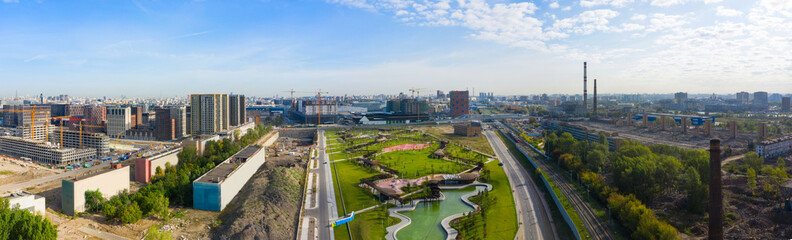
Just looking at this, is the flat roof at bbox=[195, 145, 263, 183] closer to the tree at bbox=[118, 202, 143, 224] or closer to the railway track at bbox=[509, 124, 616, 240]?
the tree at bbox=[118, 202, 143, 224]

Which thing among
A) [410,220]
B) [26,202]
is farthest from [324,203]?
[26,202]

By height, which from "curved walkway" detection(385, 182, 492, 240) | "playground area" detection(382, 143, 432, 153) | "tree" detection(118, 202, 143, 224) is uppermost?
"playground area" detection(382, 143, 432, 153)

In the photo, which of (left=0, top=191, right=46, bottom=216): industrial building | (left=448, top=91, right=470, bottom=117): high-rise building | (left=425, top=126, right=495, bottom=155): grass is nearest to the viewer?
(left=0, top=191, right=46, bottom=216): industrial building

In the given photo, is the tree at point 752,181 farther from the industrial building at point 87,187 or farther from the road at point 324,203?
the industrial building at point 87,187

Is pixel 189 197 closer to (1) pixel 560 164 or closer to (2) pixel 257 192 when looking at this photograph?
(2) pixel 257 192

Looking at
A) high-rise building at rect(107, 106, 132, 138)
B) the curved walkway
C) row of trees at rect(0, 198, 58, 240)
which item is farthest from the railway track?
high-rise building at rect(107, 106, 132, 138)

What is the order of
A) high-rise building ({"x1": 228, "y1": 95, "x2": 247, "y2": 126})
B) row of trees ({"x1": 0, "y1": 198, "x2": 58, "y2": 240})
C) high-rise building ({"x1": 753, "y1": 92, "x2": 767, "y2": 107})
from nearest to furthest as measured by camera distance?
row of trees ({"x1": 0, "y1": 198, "x2": 58, "y2": 240})
high-rise building ({"x1": 228, "y1": 95, "x2": 247, "y2": 126})
high-rise building ({"x1": 753, "y1": 92, "x2": 767, "y2": 107})

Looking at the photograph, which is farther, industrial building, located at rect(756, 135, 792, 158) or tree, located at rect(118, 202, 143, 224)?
industrial building, located at rect(756, 135, 792, 158)
